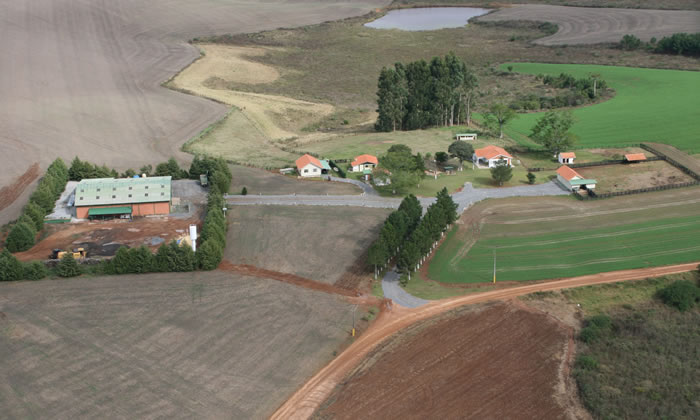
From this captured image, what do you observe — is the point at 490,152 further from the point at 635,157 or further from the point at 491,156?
the point at 635,157

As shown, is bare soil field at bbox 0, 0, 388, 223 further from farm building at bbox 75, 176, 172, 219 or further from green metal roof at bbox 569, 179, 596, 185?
green metal roof at bbox 569, 179, 596, 185

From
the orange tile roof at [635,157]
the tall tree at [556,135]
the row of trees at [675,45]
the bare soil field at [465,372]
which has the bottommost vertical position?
the bare soil field at [465,372]

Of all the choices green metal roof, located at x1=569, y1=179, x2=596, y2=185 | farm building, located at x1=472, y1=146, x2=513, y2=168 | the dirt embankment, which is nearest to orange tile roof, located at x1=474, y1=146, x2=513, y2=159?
farm building, located at x1=472, y1=146, x2=513, y2=168

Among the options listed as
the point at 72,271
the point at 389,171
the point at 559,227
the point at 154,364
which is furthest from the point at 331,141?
the point at 154,364

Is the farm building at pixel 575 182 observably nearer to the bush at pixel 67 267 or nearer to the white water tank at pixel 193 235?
the white water tank at pixel 193 235

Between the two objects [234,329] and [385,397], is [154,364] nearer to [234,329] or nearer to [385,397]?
[234,329]

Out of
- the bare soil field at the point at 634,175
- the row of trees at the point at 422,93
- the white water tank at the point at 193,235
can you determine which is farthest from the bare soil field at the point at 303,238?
the row of trees at the point at 422,93
